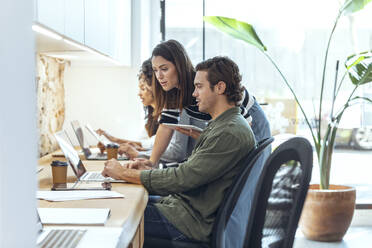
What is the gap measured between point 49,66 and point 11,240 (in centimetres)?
337

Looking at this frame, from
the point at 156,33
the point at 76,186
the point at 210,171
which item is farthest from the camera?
the point at 156,33

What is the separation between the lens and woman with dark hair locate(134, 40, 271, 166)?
110 inches

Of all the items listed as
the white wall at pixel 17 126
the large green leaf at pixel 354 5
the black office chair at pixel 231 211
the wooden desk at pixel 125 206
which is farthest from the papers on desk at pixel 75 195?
the large green leaf at pixel 354 5

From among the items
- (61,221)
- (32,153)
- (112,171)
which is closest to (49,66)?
(112,171)

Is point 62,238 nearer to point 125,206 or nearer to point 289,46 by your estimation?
point 125,206

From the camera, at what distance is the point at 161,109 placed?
297 centimetres

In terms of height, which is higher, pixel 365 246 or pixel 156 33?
pixel 156 33

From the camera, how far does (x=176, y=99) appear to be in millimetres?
2910

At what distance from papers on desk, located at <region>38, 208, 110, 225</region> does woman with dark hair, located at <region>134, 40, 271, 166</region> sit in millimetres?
1053

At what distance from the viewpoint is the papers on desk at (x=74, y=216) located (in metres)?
1.54

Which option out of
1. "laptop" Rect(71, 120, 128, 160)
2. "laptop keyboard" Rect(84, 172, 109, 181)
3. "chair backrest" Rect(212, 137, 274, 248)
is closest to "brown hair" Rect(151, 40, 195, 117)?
"laptop keyboard" Rect(84, 172, 109, 181)

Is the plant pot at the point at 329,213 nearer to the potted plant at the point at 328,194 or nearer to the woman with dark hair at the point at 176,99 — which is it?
the potted plant at the point at 328,194

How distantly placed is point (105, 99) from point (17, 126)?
12.8ft

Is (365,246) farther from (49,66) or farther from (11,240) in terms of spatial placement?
(11,240)
